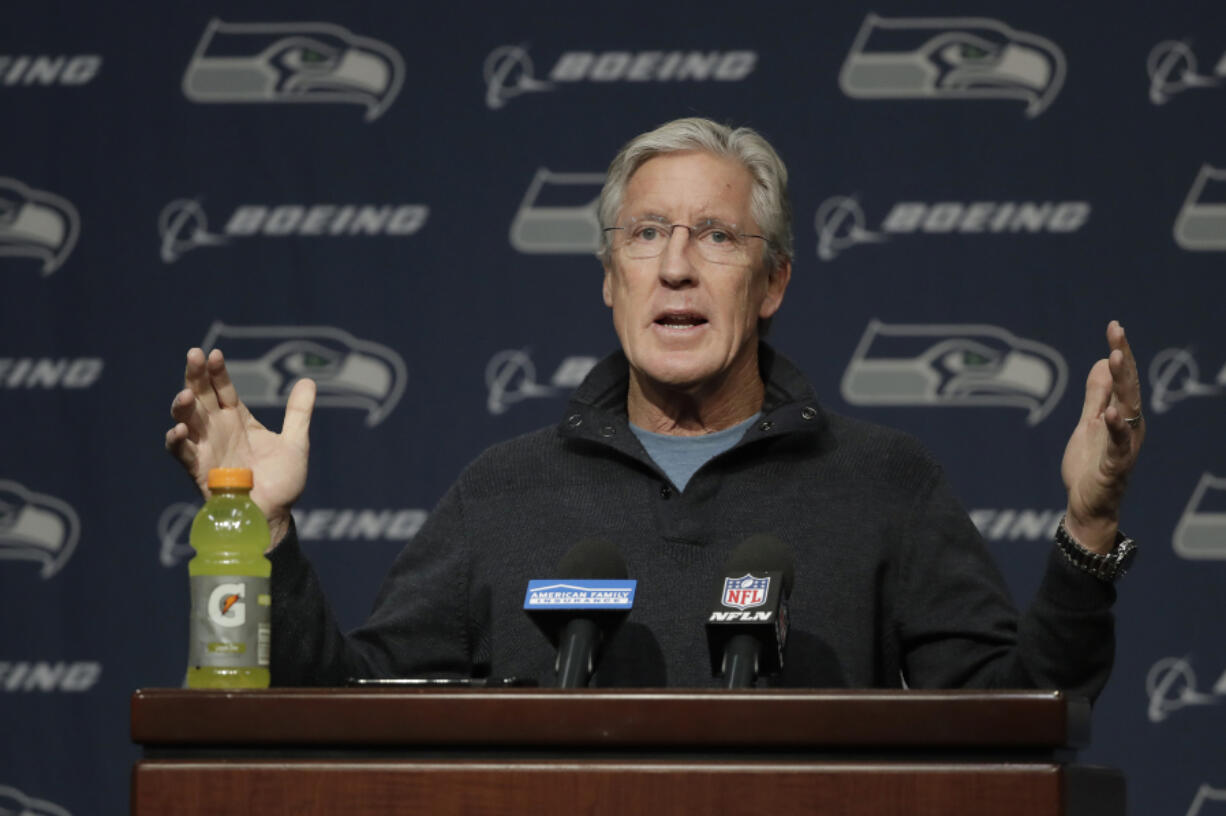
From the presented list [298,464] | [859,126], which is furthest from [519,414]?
[298,464]

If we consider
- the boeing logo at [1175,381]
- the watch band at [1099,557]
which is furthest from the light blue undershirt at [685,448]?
the boeing logo at [1175,381]

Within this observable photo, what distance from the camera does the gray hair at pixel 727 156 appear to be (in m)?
2.78

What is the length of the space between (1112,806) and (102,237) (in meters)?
3.04

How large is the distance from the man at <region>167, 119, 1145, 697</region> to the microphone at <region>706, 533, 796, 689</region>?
0.47 metres

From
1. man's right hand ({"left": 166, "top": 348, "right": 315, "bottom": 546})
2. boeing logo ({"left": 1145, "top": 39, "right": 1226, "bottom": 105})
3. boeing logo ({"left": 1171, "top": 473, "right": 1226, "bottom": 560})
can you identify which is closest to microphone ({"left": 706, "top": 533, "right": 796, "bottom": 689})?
man's right hand ({"left": 166, "top": 348, "right": 315, "bottom": 546})

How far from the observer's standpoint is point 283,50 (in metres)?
4.11

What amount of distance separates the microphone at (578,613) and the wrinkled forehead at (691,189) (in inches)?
39.4

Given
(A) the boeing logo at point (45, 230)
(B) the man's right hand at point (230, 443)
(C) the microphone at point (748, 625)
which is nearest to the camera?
(C) the microphone at point (748, 625)

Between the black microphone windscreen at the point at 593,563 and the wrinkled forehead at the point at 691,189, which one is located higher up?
the wrinkled forehead at the point at 691,189

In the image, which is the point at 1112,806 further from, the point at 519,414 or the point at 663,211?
the point at 519,414

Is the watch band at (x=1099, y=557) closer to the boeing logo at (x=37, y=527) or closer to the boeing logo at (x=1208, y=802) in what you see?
the boeing logo at (x=1208, y=802)

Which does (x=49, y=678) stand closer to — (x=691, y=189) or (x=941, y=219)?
(x=691, y=189)

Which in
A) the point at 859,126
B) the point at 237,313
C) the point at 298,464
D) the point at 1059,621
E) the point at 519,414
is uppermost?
the point at 859,126

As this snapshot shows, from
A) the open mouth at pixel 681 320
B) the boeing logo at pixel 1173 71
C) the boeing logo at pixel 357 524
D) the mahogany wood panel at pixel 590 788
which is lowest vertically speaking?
the mahogany wood panel at pixel 590 788
